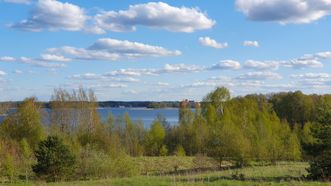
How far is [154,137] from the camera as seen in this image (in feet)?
264

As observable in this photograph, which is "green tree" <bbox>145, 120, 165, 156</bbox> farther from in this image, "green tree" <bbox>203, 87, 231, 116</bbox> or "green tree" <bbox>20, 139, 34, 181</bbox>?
"green tree" <bbox>20, 139, 34, 181</bbox>

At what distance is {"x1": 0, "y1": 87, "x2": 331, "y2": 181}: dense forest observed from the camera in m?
31.8

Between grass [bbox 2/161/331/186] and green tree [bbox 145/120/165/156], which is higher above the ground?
grass [bbox 2/161/331/186]

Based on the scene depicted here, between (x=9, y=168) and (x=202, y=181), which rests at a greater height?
(x=202, y=181)

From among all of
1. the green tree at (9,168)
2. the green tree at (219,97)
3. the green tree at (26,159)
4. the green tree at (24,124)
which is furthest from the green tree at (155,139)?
the green tree at (9,168)

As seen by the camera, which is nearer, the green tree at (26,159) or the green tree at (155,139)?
the green tree at (26,159)

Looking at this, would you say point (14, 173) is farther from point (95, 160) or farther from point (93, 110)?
point (93, 110)

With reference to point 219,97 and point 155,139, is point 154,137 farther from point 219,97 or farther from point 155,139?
point 219,97

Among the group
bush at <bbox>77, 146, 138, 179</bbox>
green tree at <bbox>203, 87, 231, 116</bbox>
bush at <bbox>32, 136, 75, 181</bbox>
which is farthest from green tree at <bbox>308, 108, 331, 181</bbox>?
green tree at <bbox>203, 87, 231, 116</bbox>

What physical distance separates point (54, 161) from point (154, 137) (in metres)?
49.1

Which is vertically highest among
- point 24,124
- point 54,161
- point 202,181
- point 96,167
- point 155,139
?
point 24,124

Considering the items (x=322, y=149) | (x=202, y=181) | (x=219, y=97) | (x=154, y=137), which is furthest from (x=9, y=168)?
(x=219, y=97)

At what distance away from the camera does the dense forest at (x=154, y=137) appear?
3175 centimetres

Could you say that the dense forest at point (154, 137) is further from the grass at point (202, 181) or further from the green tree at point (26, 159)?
the grass at point (202, 181)
